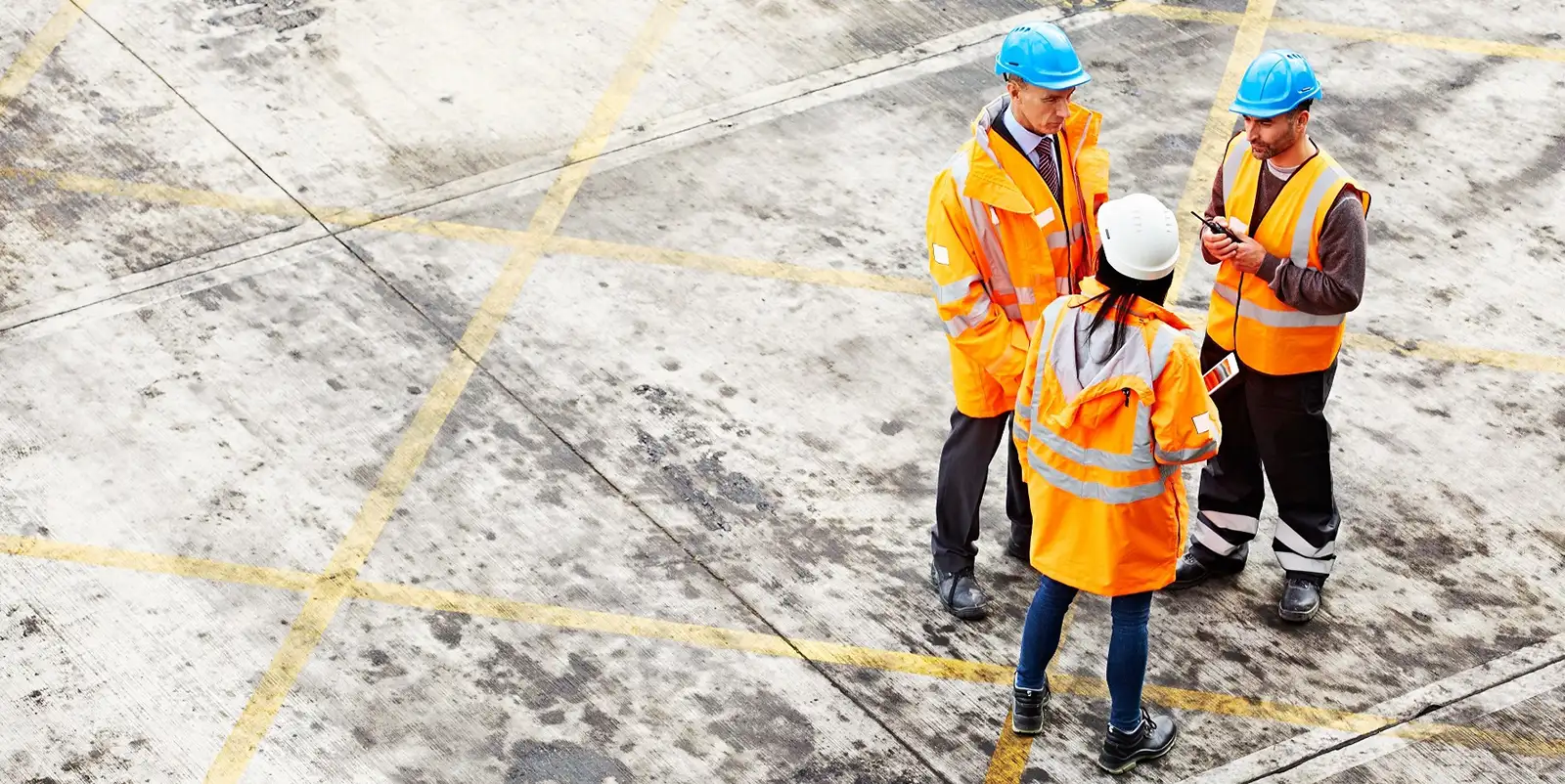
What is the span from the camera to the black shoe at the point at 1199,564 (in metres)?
6.06

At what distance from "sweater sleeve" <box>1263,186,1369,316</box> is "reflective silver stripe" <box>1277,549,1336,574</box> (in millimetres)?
1043

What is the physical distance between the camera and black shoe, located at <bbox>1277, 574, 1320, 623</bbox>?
5.87m

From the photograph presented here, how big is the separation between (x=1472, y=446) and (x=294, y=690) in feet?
15.5

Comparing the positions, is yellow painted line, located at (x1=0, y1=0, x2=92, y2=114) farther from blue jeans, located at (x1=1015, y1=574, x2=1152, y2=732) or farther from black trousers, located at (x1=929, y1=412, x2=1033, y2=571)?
blue jeans, located at (x1=1015, y1=574, x2=1152, y2=732)

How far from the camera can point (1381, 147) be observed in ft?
27.9

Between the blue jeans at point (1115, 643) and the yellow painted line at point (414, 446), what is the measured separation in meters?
2.53

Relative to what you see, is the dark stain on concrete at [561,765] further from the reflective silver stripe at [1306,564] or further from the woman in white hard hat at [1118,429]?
the reflective silver stripe at [1306,564]

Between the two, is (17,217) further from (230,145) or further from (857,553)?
(857,553)

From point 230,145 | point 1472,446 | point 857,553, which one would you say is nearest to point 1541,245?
point 1472,446

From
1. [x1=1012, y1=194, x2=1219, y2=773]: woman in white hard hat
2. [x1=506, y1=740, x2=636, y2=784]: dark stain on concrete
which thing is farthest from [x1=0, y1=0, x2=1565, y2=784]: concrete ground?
[x1=1012, y1=194, x2=1219, y2=773]: woman in white hard hat

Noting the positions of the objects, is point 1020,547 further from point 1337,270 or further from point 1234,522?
point 1337,270

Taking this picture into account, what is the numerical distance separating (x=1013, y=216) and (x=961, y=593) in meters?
1.46

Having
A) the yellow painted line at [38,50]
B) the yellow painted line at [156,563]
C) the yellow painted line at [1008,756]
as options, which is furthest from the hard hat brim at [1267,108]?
the yellow painted line at [38,50]

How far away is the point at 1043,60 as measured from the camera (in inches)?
203
